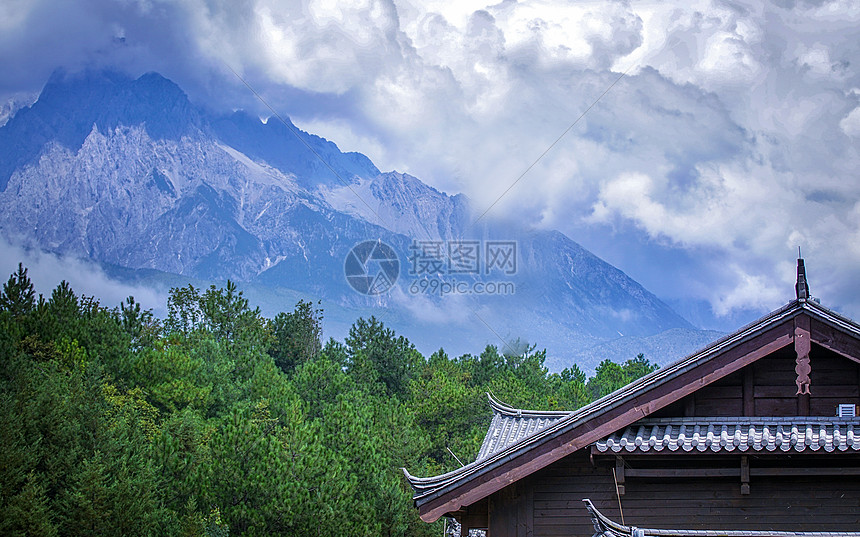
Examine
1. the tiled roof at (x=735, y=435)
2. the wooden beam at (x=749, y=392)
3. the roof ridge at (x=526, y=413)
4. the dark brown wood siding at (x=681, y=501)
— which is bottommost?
the dark brown wood siding at (x=681, y=501)

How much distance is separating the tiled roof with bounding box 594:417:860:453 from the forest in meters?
19.0

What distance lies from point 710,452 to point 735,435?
0.37m

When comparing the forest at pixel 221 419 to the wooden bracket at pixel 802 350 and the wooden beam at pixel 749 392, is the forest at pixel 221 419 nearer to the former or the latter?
the wooden beam at pixel 749 392

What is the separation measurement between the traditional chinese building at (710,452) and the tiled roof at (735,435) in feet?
0.05

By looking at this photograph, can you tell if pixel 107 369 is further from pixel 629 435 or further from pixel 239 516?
pixel 629 435

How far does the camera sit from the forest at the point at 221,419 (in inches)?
1091

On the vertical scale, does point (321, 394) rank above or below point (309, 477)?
above

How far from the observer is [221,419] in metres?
47.4

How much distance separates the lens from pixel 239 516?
27172mm

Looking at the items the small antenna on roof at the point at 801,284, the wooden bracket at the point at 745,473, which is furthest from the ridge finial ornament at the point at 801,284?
the wooden bracket at the point at 745,473

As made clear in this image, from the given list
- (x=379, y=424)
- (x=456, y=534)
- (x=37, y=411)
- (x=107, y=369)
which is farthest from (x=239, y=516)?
(x=107, y=369)

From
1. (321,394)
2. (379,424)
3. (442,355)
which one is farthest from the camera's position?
(442,355)

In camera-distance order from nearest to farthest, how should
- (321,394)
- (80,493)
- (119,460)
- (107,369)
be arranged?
1. (80,493)
2. (119,460)
3. (107,369)
4. (321,394)

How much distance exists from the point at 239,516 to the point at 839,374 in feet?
68.0
